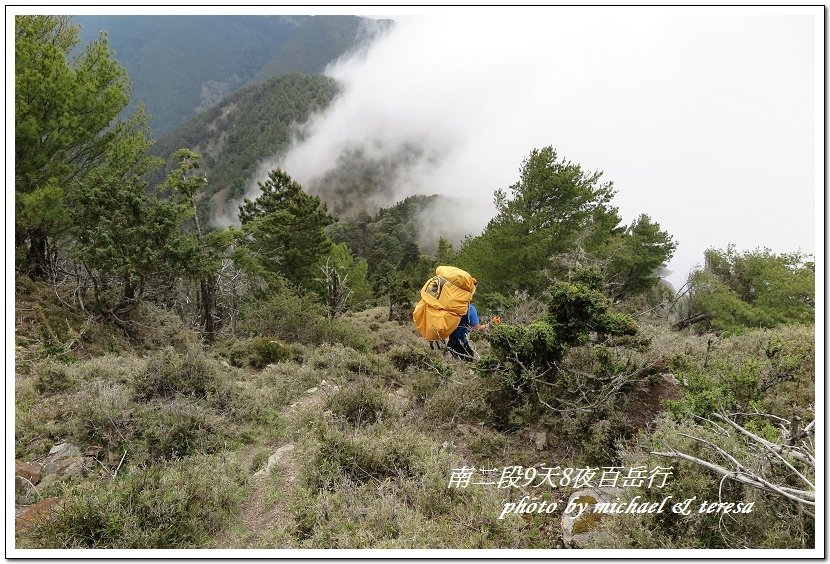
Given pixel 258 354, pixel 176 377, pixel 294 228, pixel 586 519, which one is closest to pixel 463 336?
pixel 586 519

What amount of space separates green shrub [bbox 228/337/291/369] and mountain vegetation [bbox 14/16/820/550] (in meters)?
0.07

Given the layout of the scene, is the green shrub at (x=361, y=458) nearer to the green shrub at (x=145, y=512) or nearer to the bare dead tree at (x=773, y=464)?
the green shrub at (x=145, y=512)

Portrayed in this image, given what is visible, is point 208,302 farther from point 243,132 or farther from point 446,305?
point 243,132

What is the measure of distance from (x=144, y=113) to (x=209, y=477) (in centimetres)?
1278

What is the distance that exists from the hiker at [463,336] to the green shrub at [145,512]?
12.1 ft

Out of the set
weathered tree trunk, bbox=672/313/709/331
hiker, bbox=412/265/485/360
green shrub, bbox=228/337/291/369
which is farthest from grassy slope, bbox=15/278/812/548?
weathered tree trunk, bbox=672/313/709/331

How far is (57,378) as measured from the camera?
6.30m

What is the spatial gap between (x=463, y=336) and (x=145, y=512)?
14.8 ft

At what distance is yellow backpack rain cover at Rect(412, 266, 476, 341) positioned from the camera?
A: 624 centimetres

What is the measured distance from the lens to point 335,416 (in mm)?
5191

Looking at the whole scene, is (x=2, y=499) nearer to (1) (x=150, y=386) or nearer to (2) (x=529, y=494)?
(1) (x=150, y=386)

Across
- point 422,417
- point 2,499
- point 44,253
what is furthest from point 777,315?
point 44,253

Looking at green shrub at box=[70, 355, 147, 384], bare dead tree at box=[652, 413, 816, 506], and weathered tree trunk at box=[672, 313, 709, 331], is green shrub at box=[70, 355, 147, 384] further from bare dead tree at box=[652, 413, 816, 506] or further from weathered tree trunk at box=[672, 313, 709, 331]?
weathered tree trunk at box=[672, 313, 709, 331]

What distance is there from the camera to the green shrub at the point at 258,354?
9.64m
